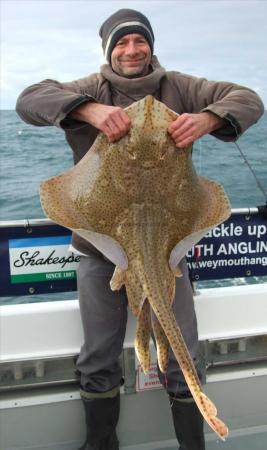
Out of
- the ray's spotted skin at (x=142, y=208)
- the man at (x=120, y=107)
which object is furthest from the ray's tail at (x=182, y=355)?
the man at (x=120, y=107)

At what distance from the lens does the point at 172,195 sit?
94.3 inches

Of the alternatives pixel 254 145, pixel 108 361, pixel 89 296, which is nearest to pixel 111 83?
pixel 89 296

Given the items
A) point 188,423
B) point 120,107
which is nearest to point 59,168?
point 188,423

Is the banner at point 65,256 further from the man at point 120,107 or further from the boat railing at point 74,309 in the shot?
the man at point 120,107

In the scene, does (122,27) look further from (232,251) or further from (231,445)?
(231,445)

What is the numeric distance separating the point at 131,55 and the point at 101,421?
2138 mm

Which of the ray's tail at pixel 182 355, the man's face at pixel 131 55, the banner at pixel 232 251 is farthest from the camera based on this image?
the banner at pixel 232 251

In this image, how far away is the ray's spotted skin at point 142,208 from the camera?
2.31 m

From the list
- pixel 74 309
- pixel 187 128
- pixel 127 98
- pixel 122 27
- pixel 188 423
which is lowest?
pixel 188 423

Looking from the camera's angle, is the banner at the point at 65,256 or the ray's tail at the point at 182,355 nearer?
the ray's tail at the point at 182,355

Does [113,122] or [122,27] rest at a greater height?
[122,27]

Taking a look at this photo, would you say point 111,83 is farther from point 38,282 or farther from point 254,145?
point 254,145

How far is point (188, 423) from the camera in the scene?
3172 millimetres

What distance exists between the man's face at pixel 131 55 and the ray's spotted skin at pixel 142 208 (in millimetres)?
673
